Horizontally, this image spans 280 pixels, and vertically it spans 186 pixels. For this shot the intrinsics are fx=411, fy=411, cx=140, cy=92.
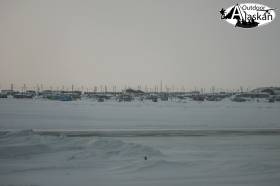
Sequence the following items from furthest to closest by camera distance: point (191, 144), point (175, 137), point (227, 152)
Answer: point (175, 137) → point (191, 144) → point (227, 152)

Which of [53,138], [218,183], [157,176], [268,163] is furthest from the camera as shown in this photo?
[53,138]

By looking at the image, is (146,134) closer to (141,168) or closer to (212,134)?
(212,134)

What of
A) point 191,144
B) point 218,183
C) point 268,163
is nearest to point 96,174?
point 218,183

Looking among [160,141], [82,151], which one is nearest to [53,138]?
[82,151]

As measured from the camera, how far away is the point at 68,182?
390 inches

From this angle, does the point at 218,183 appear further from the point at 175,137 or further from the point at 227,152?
the point at 175,137

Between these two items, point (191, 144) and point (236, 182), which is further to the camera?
point (191, 144)

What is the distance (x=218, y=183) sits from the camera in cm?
982

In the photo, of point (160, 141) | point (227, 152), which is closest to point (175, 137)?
point (160, 141)

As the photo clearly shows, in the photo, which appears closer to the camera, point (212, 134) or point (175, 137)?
point (175, 137)

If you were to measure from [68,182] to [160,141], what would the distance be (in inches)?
357

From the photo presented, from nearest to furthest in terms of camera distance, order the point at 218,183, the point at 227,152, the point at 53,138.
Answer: the point at 218,183
the point at 227,152
the point at 53,138

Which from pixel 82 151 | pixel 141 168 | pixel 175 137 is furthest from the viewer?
pixel 175 137

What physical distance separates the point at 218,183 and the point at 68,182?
3.60m
